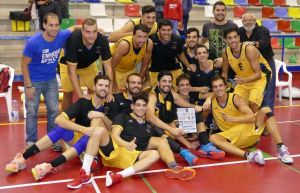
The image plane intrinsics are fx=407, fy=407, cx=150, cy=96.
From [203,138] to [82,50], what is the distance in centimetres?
193

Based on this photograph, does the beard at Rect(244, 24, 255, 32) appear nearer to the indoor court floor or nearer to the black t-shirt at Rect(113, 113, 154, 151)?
the indoor court floor

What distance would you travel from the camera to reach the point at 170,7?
9.45 m

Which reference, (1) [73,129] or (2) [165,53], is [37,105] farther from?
(2) [165,53]

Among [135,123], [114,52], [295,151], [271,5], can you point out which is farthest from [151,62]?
[271,5]

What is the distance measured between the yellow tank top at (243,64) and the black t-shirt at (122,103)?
1.58m

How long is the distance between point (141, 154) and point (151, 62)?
2.04m

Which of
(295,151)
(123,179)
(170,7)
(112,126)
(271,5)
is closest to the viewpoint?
(123,179)

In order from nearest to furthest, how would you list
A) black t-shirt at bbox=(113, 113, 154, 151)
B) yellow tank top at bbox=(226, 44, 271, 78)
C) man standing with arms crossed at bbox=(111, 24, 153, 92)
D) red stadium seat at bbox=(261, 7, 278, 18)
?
black t-shirt at bbox=(113, 113, 154, 151) < man standing with arms crossed at bbox=(111, 24, 153, 92) < yellow tank top at bbox=(226, 44, 271, 78) < red stadium seat at bbox=(261, 7, 278, 18)

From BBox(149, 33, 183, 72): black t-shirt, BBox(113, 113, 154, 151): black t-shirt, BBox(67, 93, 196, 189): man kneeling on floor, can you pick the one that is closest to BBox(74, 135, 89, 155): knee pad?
BBox(67, 93, 196, 189): man kneeling on floor

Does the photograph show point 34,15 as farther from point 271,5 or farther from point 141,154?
point 271,5

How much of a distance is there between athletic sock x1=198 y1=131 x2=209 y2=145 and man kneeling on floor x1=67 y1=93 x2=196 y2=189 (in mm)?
705

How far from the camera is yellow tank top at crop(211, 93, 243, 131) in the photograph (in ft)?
17.4

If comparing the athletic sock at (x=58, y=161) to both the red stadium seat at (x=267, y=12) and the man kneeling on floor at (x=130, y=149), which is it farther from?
the red stadium seat at (x=267, y=12)

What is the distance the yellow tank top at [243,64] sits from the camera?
555 cm
